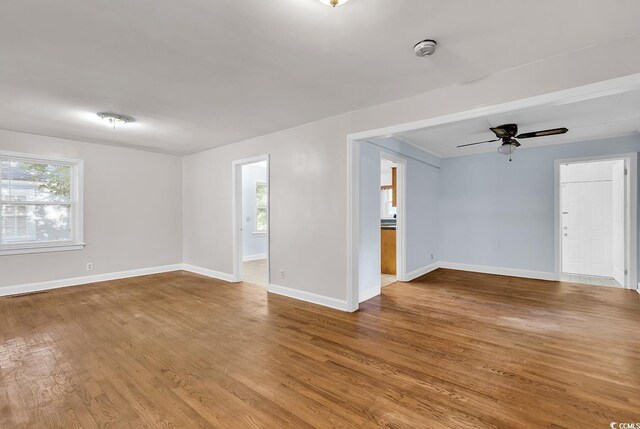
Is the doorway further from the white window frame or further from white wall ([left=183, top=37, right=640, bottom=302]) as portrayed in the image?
the white window frame

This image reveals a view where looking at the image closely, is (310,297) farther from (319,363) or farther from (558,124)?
(558,124)

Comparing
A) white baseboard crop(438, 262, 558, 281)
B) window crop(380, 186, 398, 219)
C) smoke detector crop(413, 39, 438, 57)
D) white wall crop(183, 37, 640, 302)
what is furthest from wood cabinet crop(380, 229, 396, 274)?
smoke detector crop(413, 39, 438, 57)

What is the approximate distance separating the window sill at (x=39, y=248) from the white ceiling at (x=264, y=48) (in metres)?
2.23

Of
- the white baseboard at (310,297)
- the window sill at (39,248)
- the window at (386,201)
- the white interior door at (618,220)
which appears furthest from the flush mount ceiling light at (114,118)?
the white interior door at (618,220)

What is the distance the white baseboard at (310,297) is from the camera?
3.89m

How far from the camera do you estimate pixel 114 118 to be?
12.8 ft

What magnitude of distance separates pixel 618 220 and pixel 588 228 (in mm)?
761

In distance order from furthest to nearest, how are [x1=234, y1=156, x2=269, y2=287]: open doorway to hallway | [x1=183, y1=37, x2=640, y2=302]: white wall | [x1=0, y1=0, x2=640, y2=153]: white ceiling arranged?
[x1=234, y1=156, x2=269, y2=287]: open doorway to hallway, [x1=183, y1=37, x2=640, y2=302]: white wall, [x1=0, y1=0, x2=640, y2=153]: white ceiling

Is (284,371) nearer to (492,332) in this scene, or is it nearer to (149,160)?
(492,332)

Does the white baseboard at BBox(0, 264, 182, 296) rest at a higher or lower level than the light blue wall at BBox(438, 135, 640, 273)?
lower

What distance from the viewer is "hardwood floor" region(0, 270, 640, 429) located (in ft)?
6.13

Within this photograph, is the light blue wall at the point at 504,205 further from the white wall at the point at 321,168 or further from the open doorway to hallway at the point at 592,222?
the open doorway to hallway at the point at 592,222

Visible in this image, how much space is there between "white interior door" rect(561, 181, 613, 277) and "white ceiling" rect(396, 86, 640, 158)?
1.46 metres

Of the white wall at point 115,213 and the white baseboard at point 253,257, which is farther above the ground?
the white wall at point 115,213
